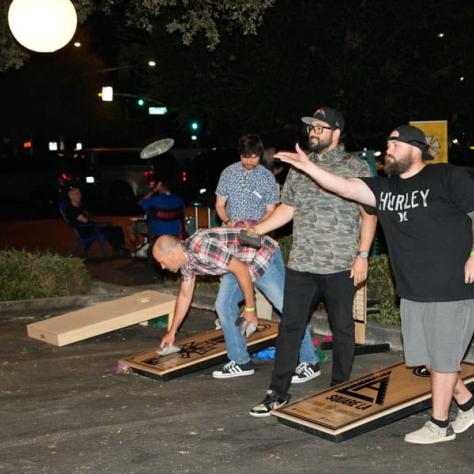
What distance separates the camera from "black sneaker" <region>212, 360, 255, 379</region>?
7738 millimetres

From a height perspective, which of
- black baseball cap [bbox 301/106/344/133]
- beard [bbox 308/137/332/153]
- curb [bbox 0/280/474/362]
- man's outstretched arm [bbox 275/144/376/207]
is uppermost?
black baseball cap [bbox 301/106/344/133]

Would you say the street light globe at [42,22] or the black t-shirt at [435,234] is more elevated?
the street light globe at [42,22]

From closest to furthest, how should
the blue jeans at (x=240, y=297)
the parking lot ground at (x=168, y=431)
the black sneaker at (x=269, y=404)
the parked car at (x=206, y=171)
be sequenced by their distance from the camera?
the parking lot ground at (x=168, y=431) < the black sneaker at (x=269, y=404) < the blue jeans at (x=240, y=297) < the parked car at (x=206, y=171)

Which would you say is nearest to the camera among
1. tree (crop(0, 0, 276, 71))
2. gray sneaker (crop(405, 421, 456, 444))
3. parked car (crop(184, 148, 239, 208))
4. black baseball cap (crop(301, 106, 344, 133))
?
gray sneaker (crop(405, 421, 456, 444))

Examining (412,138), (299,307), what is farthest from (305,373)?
(412,138)

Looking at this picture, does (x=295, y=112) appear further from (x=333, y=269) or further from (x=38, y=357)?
(x=333, y=269)

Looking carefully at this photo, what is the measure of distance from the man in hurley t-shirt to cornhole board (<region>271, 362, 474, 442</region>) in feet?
1.01

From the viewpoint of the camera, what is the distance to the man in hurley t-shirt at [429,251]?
5.65 m

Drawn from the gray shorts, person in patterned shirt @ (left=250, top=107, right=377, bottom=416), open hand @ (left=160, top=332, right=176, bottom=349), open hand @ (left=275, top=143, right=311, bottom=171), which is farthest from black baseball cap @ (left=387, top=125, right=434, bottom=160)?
open hand @ (left=160, top=332, right=176, bottom=349)

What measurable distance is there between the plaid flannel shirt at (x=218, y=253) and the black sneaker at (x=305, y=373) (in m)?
0.85

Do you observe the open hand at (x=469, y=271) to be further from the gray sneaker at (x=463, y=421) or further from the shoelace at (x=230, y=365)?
the shoelace at (x=230, y=365)

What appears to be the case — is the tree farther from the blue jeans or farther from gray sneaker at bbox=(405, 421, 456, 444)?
gray sneaker at bbox=(405, 421, 456, 444)

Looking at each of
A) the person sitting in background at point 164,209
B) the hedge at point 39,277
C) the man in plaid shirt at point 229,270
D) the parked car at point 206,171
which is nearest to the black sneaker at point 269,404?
the man in plaid shirt at point 229,270

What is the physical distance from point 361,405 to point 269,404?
27.7 inches
